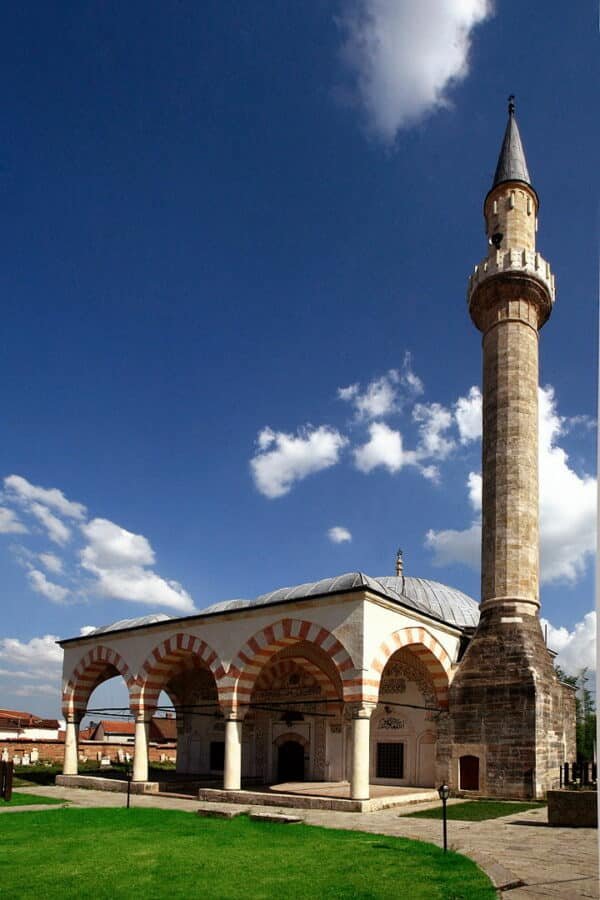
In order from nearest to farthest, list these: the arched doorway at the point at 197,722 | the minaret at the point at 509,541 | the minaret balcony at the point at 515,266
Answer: the minaret at the point at 509,541
the minaret balcony at the point at 515,266
the arched doorway at the point at 197,722

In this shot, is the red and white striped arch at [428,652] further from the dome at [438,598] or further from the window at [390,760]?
the dome at [438,598]

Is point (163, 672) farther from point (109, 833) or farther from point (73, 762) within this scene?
point (109, 833)

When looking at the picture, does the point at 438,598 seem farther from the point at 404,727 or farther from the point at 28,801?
the point at 28,801

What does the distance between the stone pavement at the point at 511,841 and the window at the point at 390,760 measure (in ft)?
11.7

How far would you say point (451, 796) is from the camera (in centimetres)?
1394

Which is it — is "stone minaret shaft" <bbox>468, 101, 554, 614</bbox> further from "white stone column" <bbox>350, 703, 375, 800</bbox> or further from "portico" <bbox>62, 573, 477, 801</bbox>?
"white stone column" <bbox>350, 703, 375, 800</bbox>

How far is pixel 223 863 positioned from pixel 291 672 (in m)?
10.8

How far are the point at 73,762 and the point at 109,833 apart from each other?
915 cm

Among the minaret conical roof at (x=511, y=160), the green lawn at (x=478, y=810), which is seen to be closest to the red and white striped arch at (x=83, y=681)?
the green lawn at (x=478, y=810)

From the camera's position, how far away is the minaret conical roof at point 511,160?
58.5 feet

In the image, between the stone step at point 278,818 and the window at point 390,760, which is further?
the window at point 390,760

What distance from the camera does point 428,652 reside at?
14.6 metres

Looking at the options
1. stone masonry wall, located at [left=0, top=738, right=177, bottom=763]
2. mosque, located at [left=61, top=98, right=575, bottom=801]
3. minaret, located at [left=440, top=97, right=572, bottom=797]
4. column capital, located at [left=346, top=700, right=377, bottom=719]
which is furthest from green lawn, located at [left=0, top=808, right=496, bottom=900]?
stone masonry wall, located at [left=0, top=738, right=177, bottom=763]

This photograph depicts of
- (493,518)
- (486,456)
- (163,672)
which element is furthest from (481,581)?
(163,672)
